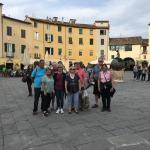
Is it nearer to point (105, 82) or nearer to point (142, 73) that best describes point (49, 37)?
point (142, 73)

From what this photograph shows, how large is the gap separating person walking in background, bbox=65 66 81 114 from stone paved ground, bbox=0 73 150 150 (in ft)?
1.22

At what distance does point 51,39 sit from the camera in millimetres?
71688

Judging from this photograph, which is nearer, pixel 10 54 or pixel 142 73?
pixel 142 73

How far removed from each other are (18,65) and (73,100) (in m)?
50.3

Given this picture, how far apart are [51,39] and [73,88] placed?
2419 inches

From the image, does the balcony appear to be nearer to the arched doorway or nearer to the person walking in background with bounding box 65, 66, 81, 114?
the arched doorway

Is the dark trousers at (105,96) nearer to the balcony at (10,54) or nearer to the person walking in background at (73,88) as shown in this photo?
the person walking in background at (73,88)

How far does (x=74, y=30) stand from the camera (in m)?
76.4

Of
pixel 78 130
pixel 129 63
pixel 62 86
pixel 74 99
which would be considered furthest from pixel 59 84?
pixel 129 63

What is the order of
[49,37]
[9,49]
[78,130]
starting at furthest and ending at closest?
[49,37], [9,49], [78,130]

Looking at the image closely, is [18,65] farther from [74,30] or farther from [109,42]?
[109,42]

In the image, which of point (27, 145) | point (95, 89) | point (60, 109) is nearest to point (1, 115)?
point (60, 109)

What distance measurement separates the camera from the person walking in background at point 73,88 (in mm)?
10859

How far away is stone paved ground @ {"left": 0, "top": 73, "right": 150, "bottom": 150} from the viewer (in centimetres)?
709
